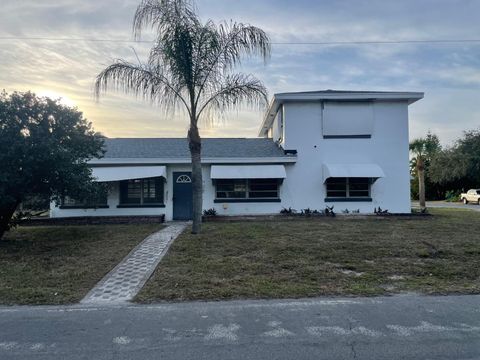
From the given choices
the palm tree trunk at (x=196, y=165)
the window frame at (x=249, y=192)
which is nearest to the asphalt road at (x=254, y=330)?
the palm tree trunk at (x=196, y=165)

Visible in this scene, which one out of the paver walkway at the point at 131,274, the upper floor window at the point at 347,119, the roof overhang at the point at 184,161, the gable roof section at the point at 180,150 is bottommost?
the paver walkway at the point at 131,274

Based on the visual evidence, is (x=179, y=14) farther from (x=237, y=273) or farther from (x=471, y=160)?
(x=471, y=160)

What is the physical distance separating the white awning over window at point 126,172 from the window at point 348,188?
7641 mm

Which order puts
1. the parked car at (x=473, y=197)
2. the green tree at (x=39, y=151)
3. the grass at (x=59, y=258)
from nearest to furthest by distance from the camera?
the grass at (x=59, y=258) → the green tree at (x=39, y=151) → the parked car at (x=473, y=197)

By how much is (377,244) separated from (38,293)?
26.3 ft

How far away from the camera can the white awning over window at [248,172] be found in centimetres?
1609

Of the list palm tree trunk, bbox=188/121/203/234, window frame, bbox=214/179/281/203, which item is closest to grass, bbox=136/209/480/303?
palm tree trunk, bbox=188/121/203/234

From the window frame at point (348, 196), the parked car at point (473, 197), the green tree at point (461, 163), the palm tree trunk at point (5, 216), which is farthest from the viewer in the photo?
the green tree at point (461, 163)

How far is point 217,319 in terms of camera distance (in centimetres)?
502

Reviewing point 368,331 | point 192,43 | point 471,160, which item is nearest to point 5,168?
point 192,43

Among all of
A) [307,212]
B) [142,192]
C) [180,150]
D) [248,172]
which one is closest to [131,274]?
[248,172]

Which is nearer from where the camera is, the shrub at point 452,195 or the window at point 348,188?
the window at point 348,188

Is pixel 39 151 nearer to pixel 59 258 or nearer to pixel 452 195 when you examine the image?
pixel 59 258

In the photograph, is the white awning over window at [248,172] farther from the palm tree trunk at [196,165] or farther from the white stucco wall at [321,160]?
the palm tree trunk at [196,165]
